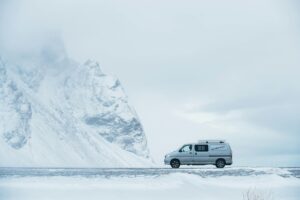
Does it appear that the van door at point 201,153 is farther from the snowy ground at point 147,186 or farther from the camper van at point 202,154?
the snowy ground at point 147,186

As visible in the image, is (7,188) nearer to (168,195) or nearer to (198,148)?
(168,195)

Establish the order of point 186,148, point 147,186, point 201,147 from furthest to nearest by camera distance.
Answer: point 186,148 → point 201,147 → point 147,186

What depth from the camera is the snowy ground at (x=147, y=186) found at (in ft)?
112

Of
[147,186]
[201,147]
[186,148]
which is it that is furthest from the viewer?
[186,148]

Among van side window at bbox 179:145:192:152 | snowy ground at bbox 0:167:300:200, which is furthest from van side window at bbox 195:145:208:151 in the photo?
snowy ground at bbox 0:167:300:200

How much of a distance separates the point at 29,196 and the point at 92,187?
3.76 meters

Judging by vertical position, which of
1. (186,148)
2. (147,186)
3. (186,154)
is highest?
(186,148)

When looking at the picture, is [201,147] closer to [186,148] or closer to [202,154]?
[202,154]

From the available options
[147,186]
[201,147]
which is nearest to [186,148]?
[201,147]

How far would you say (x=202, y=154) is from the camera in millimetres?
46562

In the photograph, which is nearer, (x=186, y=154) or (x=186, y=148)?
(x=186, y=154)

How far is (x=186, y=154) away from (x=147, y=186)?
1104cm

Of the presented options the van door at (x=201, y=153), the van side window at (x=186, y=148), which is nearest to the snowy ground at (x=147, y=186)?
the van door at (x=201, y=153)

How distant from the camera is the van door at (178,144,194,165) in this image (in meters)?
46.6
